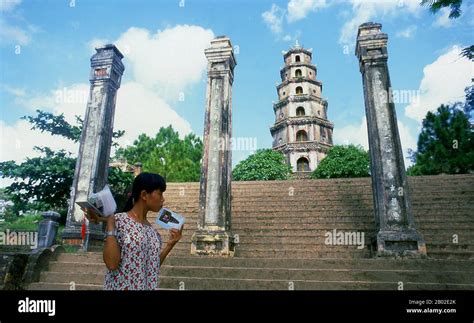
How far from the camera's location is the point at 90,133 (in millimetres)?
7934

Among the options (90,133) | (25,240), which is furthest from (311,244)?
(25,240)

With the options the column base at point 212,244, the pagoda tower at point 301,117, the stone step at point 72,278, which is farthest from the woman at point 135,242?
the pagoda tower at point 301,117

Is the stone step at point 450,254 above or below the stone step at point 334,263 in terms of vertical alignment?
above

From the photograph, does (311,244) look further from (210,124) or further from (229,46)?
(229,46)

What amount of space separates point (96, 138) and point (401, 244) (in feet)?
25.2

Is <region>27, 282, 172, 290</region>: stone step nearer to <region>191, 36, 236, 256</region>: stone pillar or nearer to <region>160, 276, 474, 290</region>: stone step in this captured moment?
<region>160, 276, 474, 290</region>: stone step

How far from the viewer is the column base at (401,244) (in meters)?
6.16

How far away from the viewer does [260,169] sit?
24141 mm

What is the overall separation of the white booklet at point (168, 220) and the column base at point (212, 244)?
473cm

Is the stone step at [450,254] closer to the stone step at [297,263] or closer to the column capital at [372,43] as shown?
the stone step at [297,263]

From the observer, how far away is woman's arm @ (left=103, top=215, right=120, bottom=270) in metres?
A: 1.99

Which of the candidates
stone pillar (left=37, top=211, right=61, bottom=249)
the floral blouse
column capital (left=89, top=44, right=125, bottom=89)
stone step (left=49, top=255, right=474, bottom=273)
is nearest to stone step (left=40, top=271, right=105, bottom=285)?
stone step (left=49, top=255, right=474, bottom=273)

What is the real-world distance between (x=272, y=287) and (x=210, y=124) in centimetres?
459

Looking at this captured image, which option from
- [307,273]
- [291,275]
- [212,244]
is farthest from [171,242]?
[212,244]
